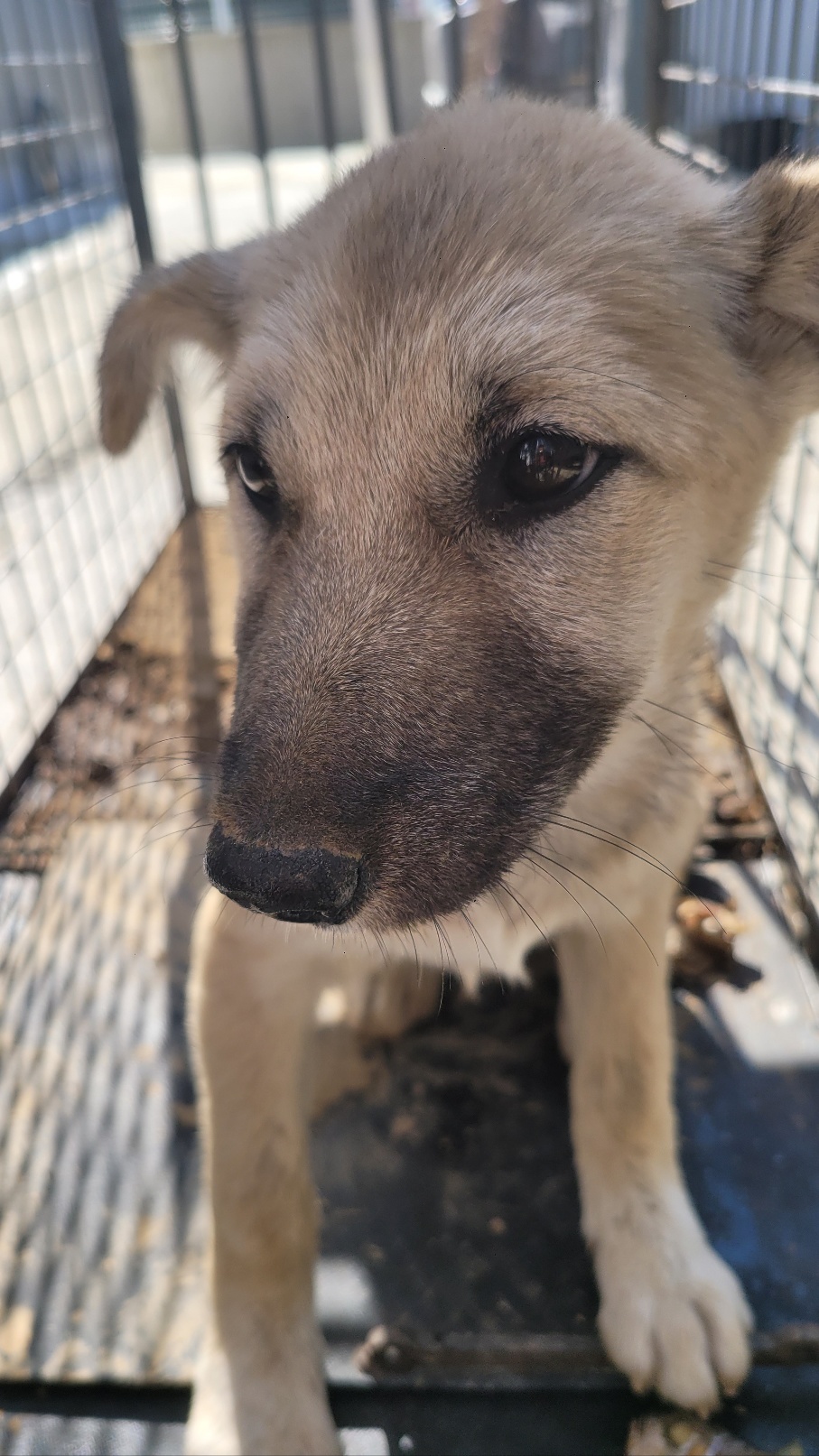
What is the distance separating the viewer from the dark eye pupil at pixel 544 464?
1297 millimetres

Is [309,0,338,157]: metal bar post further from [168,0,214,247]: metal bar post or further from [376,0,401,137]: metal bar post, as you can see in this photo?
[168,0,214,247]: metal bar post

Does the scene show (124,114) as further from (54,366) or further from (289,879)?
(289,879)

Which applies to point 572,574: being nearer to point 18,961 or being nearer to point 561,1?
point 18,961

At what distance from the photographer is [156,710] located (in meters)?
3.43

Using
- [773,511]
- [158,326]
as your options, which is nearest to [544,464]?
[158,326]

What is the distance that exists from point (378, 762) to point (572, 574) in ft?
1.28

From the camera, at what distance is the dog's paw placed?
A: 1.59 meters

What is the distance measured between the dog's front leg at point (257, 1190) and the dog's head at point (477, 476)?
0.48 meters

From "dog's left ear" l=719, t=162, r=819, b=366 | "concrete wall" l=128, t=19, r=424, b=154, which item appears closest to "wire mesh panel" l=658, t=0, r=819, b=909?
"dog's left ear" l=719, t=162, r=819, b=366

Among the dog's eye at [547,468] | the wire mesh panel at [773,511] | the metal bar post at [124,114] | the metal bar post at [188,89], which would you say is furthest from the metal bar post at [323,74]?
the dog's eye at [547,468]

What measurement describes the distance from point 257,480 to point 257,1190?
1.16m

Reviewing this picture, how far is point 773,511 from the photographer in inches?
106

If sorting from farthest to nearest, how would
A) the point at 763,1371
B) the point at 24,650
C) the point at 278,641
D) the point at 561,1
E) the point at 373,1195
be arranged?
1. the point at 561,1
2. the point at 24,650
3. the point at 373,1195
4. the point at 763,1371
5. the point at 278,641

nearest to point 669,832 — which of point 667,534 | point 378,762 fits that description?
point 667,534
